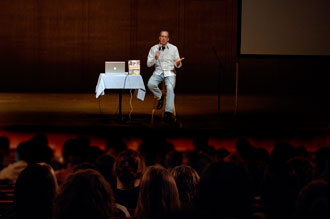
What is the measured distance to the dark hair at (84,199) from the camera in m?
3.04

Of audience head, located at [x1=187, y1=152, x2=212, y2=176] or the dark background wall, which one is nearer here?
audience head, located at [x1=187, y1=152, x2=212, y2=176]

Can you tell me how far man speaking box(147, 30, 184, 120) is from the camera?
740 centimetres

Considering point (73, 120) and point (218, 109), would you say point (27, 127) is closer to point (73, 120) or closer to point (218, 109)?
point (73, 120)

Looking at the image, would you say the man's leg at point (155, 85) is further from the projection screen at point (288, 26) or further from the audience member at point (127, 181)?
the projection screen at point (288, 26)

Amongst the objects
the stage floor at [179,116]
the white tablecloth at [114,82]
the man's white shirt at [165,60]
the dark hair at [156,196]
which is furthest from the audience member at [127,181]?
the man's white shirt at [165,60]

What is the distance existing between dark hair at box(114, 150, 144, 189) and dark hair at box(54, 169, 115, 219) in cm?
58

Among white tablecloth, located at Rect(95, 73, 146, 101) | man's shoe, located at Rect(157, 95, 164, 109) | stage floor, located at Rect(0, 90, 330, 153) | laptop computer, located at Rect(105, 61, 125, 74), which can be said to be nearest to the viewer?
stage floor, located at Rect(0, 90, 330, 153)

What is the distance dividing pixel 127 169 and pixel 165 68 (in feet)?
12.8

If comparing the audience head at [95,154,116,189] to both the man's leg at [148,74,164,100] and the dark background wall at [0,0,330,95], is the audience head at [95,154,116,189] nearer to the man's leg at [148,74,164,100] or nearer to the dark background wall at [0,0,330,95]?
the man's leg at [148,74,164,100]

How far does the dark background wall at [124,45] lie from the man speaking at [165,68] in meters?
4.04

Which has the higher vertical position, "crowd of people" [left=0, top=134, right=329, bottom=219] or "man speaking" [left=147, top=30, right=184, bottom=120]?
"man speaking" [left=147, top=30, right=184, bottom=120]

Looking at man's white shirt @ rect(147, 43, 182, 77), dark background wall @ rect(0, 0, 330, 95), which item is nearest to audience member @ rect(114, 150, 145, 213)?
man's white shirt @ rect(147, 43, 182, 77)

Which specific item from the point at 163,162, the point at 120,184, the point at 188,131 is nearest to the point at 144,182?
the point at 120,184

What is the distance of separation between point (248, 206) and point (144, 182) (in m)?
0.64
